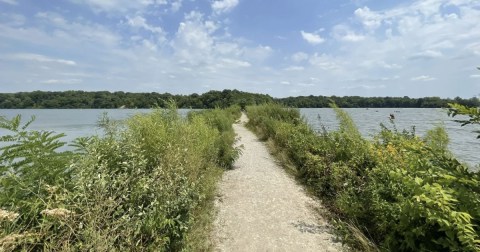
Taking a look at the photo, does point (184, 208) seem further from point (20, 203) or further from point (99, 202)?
point (20, 203)

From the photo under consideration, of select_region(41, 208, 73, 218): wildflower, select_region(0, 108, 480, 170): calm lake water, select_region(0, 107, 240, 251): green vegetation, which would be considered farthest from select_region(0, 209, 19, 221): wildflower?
select_region(0, 108, 480, 170): calm lake water

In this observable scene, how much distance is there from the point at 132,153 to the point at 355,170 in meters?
4.89

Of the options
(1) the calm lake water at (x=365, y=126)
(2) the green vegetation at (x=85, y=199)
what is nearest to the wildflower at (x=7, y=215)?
(2) the green vegetation at (x=85, y=199)

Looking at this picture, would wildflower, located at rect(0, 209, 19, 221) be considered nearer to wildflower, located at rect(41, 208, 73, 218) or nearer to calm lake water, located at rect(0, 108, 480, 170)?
wildflower, located at rect(41, 208, 73, 218)

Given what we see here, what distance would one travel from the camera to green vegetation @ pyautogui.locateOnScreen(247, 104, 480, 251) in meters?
2.55

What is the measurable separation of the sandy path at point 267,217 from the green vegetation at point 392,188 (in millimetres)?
449

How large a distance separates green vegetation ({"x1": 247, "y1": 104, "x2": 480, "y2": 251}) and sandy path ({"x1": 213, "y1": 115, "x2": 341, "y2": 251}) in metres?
0.45

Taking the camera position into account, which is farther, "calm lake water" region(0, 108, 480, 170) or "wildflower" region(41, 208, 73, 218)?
"calm lake water" region(0, 108, 480, 170)

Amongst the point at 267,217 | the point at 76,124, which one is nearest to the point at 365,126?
the point at 267,217

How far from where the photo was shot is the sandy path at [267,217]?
4.71m

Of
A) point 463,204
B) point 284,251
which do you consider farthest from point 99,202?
point 463,204

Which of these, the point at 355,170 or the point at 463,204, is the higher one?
the point at 463,204

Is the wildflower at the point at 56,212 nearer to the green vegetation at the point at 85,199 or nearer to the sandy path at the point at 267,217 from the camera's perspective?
the green vegetation at the point at 85,199

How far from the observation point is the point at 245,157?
12.3 metres
